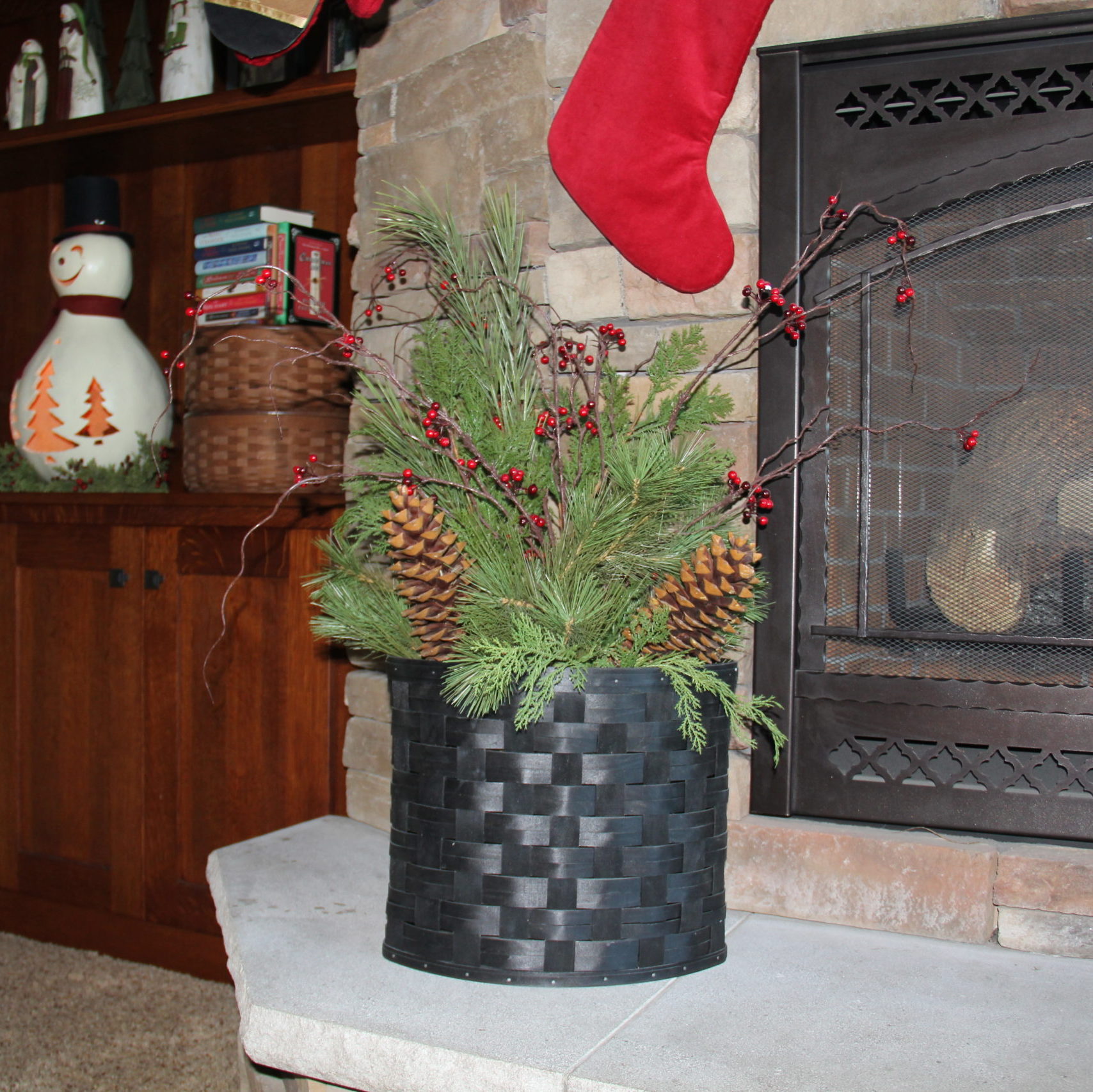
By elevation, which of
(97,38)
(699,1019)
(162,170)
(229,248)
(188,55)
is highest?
(97,38)

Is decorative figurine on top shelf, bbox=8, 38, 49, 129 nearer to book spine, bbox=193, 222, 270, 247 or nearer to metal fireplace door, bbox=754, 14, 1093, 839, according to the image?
book spine, bbox=193, 222, 270, 247

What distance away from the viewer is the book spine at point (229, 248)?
6.42 feet

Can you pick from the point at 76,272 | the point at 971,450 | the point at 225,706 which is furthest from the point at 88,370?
the point at 971,450

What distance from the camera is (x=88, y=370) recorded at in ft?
6.63

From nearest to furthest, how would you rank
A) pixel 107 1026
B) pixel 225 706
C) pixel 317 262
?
pixel 107 1026
pixel 225 706
pixel 317 262

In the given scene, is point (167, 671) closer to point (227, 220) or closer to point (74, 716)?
point (74, 716)

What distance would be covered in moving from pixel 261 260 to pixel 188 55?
1.36 feet

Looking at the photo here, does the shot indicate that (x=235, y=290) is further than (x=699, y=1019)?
Yes

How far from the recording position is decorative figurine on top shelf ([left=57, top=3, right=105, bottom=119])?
2.13 m

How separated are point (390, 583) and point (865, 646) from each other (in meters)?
0.55

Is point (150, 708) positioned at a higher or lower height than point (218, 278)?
lower

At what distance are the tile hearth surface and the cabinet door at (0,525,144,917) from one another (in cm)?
76

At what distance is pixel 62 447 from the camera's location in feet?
6.63

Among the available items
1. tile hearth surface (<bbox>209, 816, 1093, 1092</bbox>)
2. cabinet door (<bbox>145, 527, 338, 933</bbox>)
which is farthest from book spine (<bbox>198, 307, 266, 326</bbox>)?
tile hearth surface (<bbox>209, 816, 1093, 1092</bbox>)
